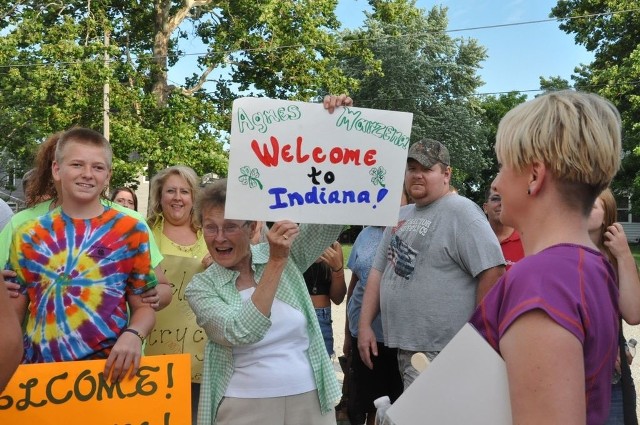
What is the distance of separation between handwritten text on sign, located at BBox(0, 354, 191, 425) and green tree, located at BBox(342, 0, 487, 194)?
116ft

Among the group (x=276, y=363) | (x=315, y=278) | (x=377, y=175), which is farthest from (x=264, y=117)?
(x=315, y=278)

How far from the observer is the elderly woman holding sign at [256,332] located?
271 cm

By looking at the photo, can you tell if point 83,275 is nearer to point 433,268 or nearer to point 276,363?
point 276,363

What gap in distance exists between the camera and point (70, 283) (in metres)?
2.65

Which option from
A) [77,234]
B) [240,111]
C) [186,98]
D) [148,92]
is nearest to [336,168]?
[240,111]

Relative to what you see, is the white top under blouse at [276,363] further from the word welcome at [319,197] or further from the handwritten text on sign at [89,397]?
the word welcome at [319,197]

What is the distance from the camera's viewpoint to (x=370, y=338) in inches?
174

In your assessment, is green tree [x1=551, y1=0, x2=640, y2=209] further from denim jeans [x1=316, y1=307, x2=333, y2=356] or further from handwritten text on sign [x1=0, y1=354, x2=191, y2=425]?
handwritten text on sign [x1=0, y1=354, x2=191, y2=425]

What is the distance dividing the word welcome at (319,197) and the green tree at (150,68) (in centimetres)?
1683

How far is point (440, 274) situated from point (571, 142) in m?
2.67

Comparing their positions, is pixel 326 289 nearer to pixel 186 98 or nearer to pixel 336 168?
pixel 336 168

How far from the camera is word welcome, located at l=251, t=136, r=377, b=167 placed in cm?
292

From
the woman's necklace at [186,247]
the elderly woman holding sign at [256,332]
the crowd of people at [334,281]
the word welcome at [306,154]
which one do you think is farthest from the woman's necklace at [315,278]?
the word welcome at [306,154]

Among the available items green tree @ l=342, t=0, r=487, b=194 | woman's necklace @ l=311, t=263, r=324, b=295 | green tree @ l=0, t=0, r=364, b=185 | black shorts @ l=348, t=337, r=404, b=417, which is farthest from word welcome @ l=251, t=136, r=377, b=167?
green tree @ l=342, t=0, r=487, b=194
